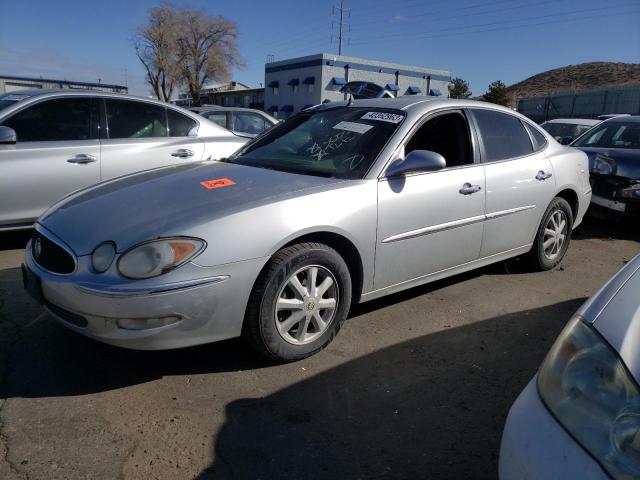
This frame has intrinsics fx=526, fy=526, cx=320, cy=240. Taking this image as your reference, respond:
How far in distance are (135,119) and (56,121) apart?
77 centimetres

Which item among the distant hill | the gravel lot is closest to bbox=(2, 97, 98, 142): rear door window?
the gravel lot

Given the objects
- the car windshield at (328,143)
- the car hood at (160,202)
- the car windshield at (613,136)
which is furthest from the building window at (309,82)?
the car hood at (160,202)

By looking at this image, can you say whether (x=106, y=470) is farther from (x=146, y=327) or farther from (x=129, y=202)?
(x=129, y=202)

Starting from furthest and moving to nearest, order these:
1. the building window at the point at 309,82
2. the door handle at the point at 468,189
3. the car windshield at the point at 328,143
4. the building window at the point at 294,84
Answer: the building window at the point at 294,84 < the building window at the point at 309,82 < the door handle at the point at 468,189 < the car windshield at the point at 328,143

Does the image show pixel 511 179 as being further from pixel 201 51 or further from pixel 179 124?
pixel 201 51

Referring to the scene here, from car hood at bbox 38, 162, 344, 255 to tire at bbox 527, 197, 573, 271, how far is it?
2371 millimetres

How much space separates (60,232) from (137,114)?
10.1ft

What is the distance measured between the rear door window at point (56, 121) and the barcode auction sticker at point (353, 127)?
9.18ft

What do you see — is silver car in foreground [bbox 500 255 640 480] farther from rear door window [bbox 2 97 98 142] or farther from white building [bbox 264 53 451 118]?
white building [bbox 264 53 451 118]

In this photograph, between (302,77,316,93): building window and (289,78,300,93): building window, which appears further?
(289,78,300,93): building window

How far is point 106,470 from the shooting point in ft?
6.97

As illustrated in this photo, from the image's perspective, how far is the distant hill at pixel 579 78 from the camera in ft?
265

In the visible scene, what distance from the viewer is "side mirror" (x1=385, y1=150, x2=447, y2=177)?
3.31 metres

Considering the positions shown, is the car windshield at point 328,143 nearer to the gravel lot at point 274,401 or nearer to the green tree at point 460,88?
the gravel lot at point 274,401
